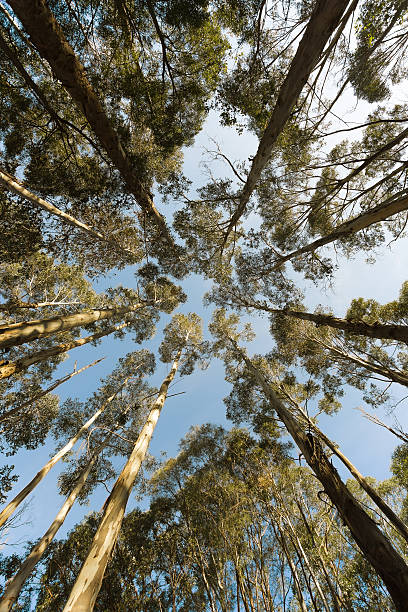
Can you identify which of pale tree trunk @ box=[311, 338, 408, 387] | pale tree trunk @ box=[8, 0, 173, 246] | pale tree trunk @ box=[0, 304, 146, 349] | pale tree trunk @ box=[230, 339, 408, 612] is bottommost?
pale tree trunk @ box=[230, 339, 408, 612]

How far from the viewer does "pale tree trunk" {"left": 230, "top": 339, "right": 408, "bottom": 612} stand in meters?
2.40

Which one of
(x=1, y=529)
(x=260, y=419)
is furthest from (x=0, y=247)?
(x=260, y=419)

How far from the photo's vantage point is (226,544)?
695 cm

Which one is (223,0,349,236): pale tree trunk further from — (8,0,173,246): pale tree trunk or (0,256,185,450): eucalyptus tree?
(0,256,185,450): eucalyptus tree

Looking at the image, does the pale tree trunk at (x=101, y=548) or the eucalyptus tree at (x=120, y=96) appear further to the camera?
the eucalyptus tree at (x=120, y=96)

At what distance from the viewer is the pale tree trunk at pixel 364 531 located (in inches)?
94.4

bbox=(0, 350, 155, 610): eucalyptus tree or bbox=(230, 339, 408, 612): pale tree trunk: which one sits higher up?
bbox=(0, 350, 155, 610): eucalyptus tree

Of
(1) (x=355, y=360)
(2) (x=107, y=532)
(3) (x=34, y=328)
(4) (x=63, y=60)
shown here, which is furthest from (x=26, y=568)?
(1) (x=355, y=360)

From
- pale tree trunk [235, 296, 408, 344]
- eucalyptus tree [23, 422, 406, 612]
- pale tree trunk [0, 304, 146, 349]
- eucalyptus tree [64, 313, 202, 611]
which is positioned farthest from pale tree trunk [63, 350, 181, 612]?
pale tree trunk [235, 296, 408, 344]

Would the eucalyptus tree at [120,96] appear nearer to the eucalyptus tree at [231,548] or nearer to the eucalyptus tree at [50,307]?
the eucalyptus tree at [50,307]

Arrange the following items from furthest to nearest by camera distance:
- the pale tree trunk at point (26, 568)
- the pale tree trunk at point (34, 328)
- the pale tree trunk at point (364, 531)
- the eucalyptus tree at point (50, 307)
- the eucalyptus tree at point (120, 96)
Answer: the eucalyptus tree at point (50, 307) < the eucalyptus tree at point (120, 96) < the pale tree trunk at point (26, 568) < the pale tree trunk at point (34, 328) < the pale tree trunk at point (364, 531)

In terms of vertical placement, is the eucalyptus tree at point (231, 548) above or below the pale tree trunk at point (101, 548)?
above

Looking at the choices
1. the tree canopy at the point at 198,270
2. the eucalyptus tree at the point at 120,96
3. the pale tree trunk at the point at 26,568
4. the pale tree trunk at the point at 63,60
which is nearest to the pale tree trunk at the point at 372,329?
the tree canopy at the point at 198,270

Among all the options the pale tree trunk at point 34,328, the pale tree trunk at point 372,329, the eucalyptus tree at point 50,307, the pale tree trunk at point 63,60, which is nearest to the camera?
the pale tree trunk at point 34,328
